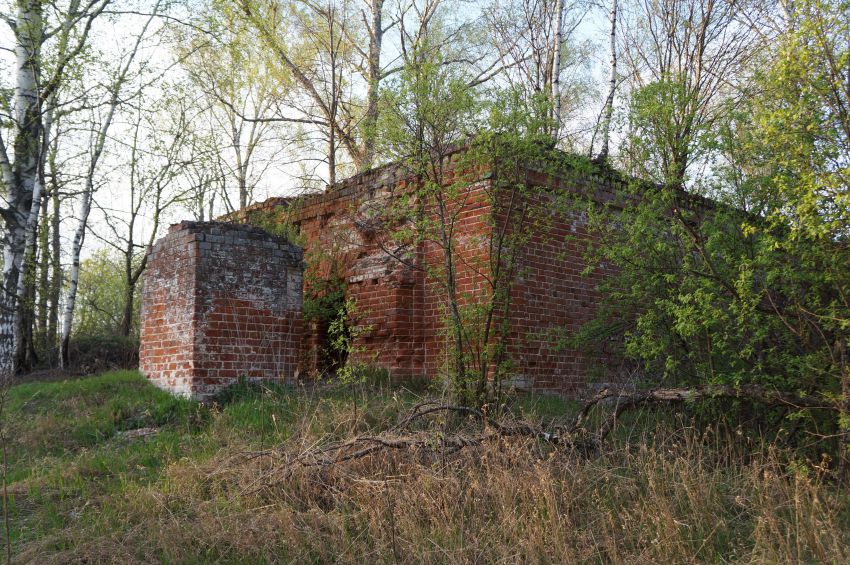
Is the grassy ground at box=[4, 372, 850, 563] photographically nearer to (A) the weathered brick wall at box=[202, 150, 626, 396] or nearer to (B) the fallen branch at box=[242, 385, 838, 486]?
(B) the fallen branch at box=[242, 385, 838, 486]

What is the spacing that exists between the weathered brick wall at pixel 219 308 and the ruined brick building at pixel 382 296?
0.01 meters

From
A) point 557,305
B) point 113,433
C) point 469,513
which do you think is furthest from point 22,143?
point 469,513

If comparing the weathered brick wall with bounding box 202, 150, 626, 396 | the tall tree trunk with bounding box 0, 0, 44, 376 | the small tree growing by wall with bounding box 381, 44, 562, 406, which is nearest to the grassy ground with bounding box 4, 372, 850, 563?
the small tree growing by wall with bounding box 381, 44, 562, 406

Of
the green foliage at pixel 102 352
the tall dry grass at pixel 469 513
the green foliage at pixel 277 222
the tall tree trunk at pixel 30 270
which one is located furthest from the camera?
the green foliage at pixel 102 352

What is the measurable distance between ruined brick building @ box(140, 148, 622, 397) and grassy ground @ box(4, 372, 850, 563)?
5.83 feet

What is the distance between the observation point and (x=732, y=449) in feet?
18.5

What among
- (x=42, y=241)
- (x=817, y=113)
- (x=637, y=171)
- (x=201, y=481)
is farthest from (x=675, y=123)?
(x=42, y=241)

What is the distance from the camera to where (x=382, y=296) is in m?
8.73

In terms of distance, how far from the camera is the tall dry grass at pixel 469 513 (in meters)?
3.85

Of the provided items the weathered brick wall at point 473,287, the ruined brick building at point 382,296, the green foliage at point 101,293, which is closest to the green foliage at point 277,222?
the weathered brick wall at point 473,287

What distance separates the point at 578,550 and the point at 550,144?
409cm

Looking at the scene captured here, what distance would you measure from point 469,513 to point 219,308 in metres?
4.51

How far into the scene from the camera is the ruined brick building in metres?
7.82

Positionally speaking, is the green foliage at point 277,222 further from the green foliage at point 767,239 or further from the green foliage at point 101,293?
the green foliage at point 101,293
